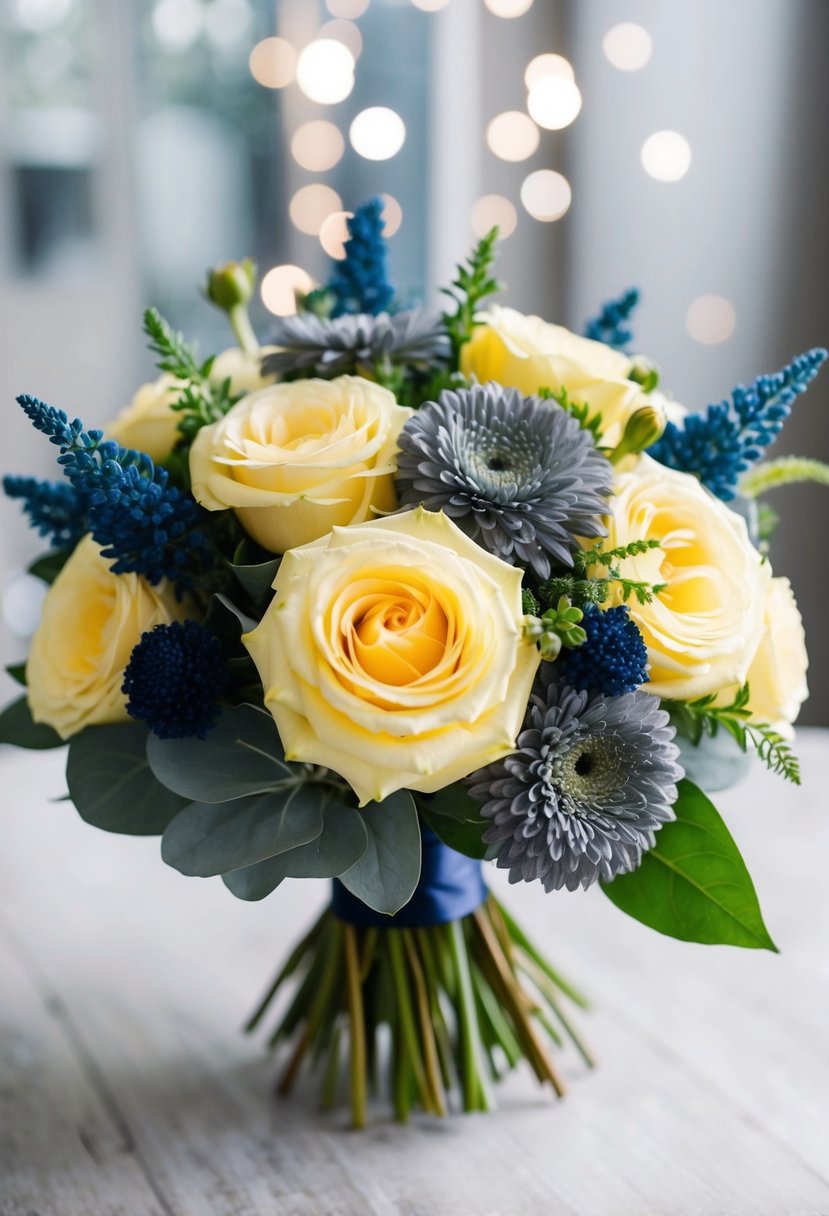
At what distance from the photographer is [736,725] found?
60cm

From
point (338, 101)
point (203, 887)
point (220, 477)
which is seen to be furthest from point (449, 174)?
point (220, 477)

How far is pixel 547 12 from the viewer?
2.20 m

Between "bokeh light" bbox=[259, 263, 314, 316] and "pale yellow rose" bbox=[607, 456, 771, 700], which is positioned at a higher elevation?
"pale yellow rose" bbox=[607, 456, 771, 700]

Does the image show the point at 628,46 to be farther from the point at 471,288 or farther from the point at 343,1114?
the point at 343,1114

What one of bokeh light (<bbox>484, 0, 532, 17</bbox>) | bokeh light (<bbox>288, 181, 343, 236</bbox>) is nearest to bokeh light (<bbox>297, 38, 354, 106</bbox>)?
bokeh light (<bbox>288, 181, 343, 236</bbox>)

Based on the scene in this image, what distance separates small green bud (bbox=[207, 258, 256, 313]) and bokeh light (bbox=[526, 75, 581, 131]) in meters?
1.68

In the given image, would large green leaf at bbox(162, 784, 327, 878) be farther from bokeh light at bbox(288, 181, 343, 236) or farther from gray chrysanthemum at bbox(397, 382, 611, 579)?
bokeh light at bbox(288, 181, 343, 236)

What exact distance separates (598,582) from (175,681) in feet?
0.70

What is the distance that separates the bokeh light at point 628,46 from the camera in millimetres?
2080

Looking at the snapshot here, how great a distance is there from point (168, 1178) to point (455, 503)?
426 mm

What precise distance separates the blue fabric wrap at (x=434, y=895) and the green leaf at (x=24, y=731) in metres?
0.20

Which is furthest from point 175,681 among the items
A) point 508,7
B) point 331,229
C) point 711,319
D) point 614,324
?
point 508,7

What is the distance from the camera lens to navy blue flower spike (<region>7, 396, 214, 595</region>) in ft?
1.76

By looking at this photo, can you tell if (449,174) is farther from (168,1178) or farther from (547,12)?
(168,1178)
